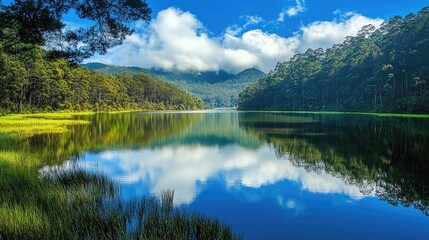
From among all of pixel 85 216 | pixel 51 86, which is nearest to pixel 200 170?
pixel 85 216

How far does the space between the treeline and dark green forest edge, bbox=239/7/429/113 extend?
6165 cm

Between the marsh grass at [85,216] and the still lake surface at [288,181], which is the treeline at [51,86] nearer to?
the still lake surface at [288,181]

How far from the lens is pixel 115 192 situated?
39.1 ft

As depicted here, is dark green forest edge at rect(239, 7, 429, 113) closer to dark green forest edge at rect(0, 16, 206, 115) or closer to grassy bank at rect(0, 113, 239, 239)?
dark green forest edge at rect(0, 16, 206, 115)

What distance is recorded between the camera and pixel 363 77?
101 meters

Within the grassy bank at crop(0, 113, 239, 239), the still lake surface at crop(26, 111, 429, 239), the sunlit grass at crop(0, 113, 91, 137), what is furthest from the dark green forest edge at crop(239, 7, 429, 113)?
the grassy bank at crop(0, 113, 239, 239)

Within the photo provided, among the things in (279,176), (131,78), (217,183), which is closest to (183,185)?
(217,183)

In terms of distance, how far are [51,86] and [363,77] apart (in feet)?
293

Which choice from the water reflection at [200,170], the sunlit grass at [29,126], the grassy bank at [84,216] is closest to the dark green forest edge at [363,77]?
the water reflection at [200,170]

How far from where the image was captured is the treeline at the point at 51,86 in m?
56.0

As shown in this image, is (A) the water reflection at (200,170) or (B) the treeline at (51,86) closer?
(A) the water reflection at (200,170)

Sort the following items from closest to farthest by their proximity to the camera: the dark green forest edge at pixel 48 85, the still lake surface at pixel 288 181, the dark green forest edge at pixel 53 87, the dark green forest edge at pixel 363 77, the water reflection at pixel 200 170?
the still lake surface at pixel 288 181
the water reflection at pixel 200 170
the dark green forest edge at pixel 48 85
the dark green forest edge at pixel 53 87
the dark green forest edge at pixel 363 77

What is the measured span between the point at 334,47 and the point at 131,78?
104 metres

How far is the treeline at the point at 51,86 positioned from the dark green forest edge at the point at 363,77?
61.7 metres
